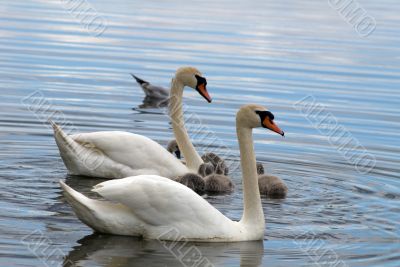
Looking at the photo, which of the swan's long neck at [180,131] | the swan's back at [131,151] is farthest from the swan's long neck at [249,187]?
the swan's long neck at [180,131]

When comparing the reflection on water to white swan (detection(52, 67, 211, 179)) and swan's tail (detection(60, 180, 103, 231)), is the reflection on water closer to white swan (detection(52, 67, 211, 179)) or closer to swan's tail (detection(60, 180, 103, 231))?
swan's tail (detection(60, 180, 103, 231))

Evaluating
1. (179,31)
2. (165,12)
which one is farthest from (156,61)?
(165,12)

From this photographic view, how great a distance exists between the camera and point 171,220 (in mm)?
10188

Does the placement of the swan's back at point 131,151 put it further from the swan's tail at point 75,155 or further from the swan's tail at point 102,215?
the swan's tail at point 102,215

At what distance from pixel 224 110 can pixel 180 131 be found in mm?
3485

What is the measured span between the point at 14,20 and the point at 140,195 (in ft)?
58.3

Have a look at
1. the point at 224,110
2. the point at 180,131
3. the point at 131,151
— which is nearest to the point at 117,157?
the point at 131,151

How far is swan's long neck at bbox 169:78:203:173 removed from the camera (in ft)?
45.5

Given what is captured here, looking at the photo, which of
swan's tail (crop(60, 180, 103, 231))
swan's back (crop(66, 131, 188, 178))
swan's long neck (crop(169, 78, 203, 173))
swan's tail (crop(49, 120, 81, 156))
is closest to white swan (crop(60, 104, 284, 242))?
swan's tail (crop(60, 180, 103, 231))

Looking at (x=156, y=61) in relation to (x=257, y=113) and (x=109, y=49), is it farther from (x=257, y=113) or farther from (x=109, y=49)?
(x=257, y=113)

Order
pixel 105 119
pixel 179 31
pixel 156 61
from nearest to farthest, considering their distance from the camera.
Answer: pixel 105 119 → pixel 156 61 → pixel 179 31

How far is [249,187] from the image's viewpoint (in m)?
10.8

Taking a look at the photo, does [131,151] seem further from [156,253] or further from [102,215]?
[156,253]

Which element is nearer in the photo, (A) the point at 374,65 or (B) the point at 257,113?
(B) the point at 257,113
